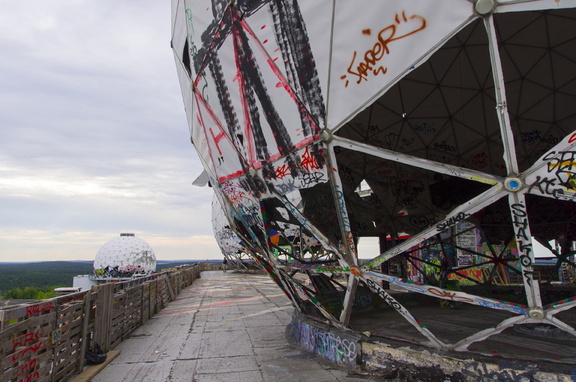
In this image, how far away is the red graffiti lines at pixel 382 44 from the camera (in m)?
4.39

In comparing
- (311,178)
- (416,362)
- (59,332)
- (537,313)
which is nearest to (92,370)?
(59,332)

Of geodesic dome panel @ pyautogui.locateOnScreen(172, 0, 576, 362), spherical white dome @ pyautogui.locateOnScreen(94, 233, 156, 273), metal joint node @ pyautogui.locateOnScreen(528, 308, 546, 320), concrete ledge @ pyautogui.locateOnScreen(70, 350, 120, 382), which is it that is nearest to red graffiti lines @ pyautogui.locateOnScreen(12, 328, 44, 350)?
concrete ledge @ pyautogui.locateOnScreen(70, 350, 120, 382)

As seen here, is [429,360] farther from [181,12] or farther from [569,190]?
[181,12]

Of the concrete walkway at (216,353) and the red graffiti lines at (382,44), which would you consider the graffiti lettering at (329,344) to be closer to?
the concrete walkway at (216,353)

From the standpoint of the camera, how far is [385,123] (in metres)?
11.3

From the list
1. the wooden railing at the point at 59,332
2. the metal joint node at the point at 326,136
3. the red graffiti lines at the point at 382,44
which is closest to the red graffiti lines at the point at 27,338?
the wooden railing at the point at 59,332

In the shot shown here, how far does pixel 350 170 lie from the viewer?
12242 mm

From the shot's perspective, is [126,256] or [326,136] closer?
[326,136]

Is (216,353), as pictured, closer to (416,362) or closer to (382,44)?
(416,362)

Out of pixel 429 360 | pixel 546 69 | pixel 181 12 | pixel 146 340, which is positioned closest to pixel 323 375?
pixel 429 360

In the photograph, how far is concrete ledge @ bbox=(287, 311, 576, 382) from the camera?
4445 mm

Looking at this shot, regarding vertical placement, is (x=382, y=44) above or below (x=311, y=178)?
above

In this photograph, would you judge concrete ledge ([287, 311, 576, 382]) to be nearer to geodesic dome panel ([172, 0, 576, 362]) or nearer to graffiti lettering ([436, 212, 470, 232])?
geodesic dome panel ([172, 0, 576, 362])

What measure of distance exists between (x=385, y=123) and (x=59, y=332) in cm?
944
